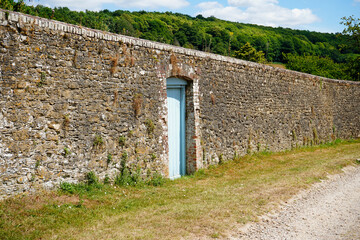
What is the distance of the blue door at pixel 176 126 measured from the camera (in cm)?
961

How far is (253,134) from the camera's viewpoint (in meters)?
12.8

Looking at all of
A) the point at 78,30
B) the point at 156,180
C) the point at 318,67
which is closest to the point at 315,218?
the point at 156,180

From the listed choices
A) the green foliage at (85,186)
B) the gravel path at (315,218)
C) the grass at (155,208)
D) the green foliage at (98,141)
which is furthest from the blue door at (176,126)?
the gravel path at (315,218)

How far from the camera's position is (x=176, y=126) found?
9.88 m

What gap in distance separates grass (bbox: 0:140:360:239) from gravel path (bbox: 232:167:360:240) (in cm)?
26

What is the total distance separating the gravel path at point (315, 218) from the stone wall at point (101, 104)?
3.50 m

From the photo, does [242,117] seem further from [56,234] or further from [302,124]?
[56,234]

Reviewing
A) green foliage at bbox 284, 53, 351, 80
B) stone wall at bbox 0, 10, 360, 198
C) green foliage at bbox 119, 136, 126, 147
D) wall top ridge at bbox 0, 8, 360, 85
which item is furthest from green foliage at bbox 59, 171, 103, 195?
green foliage at bbox 284, 53, 351, 80

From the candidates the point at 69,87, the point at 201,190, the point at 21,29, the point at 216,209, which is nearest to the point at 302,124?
the point at 201,190

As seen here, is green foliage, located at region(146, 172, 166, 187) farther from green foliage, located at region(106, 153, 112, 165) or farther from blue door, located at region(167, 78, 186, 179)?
green foliage, located at region(106, 153, 112, 165)

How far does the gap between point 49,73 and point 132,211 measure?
3.22m

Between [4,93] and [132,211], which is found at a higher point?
[4,93]

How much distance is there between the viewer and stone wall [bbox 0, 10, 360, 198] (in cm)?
602

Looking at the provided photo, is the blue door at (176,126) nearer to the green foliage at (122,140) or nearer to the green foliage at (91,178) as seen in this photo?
the green foliage at (122,140)
